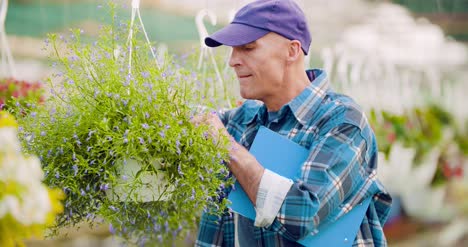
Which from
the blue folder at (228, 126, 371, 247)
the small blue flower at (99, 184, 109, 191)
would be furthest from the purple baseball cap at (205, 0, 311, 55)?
the small blue flower at (99, 184, 109, 191)

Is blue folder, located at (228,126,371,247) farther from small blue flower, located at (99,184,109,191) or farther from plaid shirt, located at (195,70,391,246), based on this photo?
small blue flower, located at (99,184,109,191)

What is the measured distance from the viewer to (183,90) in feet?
5.60

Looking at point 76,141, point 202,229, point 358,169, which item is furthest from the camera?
point 202,229

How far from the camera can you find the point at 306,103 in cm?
188

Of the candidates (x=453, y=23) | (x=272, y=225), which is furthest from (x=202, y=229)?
(x=453, y=23)

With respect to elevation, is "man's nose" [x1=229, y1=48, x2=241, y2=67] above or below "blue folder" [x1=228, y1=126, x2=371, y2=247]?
above

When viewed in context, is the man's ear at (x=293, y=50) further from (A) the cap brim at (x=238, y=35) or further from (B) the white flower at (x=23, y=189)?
(B) the white flower at (x=23, y=189)

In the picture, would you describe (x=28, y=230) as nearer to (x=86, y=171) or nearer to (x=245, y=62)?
(x=86, y=171)

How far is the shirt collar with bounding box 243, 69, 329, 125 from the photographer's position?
186 centimetres

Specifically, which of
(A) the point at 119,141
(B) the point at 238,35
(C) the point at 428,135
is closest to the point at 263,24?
(B) the point at 238,35

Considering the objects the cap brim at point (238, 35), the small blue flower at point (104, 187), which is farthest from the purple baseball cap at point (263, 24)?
the small blue flower at point (104, 187)

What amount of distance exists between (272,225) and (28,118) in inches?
23.9

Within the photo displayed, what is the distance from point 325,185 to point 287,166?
4.7 inches

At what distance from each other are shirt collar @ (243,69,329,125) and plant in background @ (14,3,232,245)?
276 millimetres
